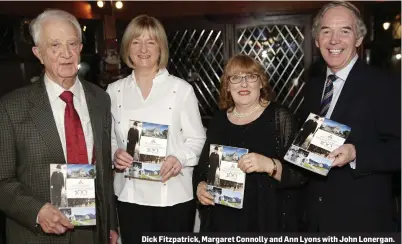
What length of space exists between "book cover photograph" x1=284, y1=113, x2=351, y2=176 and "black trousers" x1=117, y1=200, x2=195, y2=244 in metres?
0.69

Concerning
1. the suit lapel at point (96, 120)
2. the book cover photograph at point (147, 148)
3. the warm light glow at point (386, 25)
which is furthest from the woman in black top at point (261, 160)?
the warm light glow at point (386, 25)

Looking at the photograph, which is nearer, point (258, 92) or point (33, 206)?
point (33, 206)

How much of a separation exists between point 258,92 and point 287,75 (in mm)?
3471

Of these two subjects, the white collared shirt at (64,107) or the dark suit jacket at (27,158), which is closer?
the dark suit jacket at (27,158)

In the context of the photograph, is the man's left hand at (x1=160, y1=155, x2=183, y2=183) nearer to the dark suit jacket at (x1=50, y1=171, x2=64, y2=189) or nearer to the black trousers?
the black trousers

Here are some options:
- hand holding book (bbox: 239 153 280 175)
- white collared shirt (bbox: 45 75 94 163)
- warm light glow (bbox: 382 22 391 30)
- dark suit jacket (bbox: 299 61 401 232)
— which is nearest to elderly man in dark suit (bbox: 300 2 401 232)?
dark suit jacket (bbox: 299 61 401 232)

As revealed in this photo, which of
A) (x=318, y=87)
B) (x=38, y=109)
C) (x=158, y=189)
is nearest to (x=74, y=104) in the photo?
(x=38, y=109)

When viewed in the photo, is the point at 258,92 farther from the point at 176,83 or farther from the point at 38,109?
the point at 38,109

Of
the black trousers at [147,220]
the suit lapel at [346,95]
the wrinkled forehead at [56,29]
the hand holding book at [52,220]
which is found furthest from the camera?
the black trousers at [147,220]

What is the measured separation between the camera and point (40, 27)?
1769 mm

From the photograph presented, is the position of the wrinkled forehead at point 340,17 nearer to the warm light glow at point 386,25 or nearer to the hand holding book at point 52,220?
the hand holding book at point 52,220

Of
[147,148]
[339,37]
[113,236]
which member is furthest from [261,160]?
[113,236]

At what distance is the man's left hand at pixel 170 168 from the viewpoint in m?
2.05

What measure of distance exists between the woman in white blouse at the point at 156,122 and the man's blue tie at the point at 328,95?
0.62 metres
